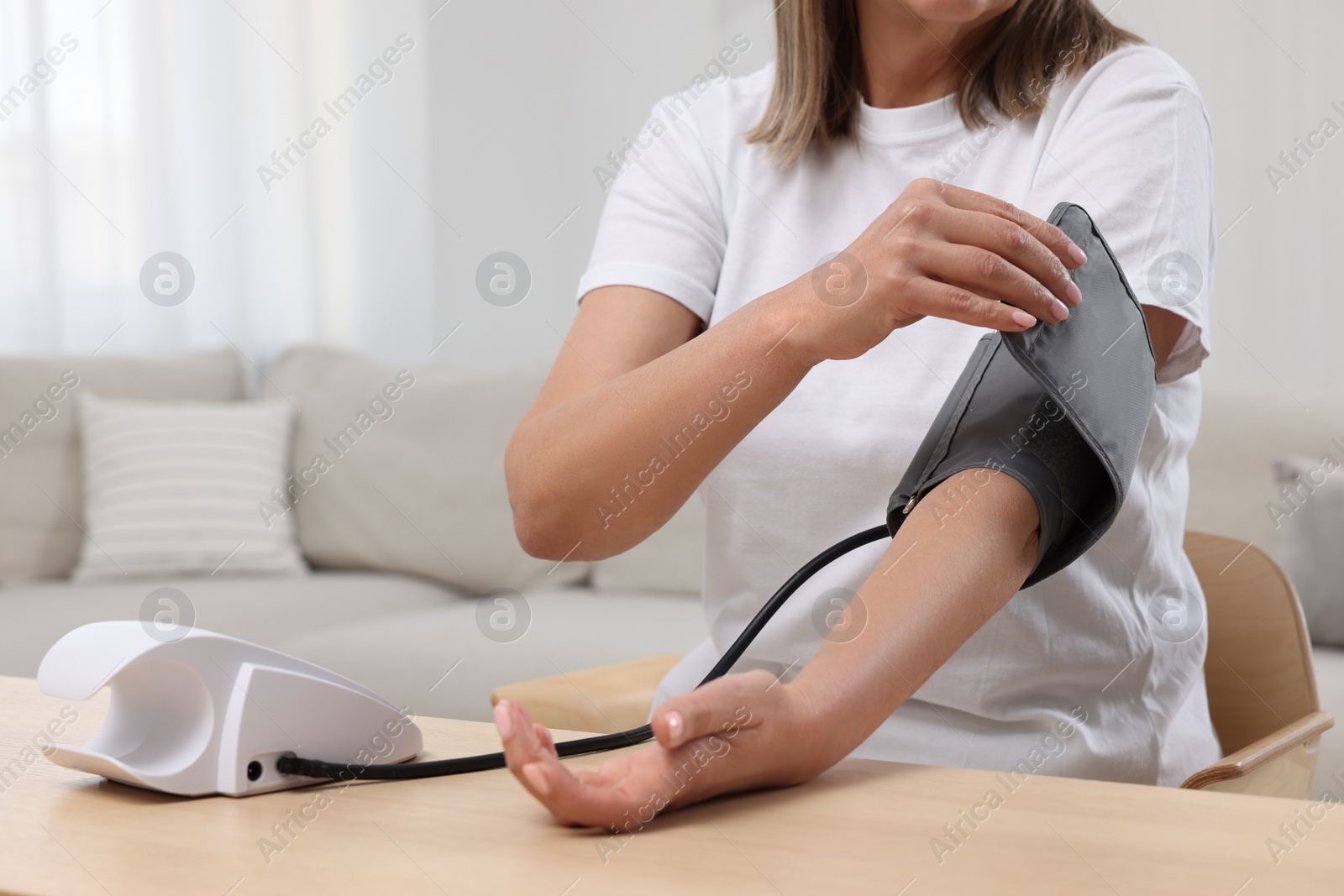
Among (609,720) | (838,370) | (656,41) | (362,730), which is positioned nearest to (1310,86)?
(656,41)

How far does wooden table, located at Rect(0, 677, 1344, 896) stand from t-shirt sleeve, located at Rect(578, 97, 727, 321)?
0.48 m

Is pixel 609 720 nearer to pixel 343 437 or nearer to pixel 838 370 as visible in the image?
pixel 838 370

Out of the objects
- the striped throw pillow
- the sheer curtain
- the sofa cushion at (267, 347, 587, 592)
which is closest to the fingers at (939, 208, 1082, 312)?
the sofa cushion at (267, 347, 587, 592)

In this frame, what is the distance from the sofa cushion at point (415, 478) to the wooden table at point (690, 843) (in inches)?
71.2

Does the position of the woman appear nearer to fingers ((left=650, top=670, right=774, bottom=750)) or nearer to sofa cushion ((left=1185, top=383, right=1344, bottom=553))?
fingers ((left=650, top=670, right=774, bottom=750))

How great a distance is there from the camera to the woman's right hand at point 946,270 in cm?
55

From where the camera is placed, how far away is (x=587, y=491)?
2.60 ft

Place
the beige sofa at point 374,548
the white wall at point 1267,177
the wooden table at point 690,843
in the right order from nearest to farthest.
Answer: the wooden table at point 690,843, the beige sofa at point 374,548, the white wall at point 1267,177

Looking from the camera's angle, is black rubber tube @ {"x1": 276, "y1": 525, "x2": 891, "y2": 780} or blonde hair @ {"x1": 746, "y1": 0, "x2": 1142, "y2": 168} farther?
blonde hair @ {"x1": 746, "y1": 0, "x2": 1142, "y2": 168}

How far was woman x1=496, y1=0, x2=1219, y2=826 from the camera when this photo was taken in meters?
0.56

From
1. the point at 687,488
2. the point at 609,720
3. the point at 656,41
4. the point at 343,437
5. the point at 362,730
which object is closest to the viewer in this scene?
the point at 362,730

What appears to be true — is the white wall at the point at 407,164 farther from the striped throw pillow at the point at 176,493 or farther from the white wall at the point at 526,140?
the striped throw pillow at the point at 176,493

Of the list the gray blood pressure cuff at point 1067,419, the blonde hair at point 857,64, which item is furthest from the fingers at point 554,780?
the blonde hair at point 857,64

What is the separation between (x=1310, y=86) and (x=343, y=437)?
2.24m
